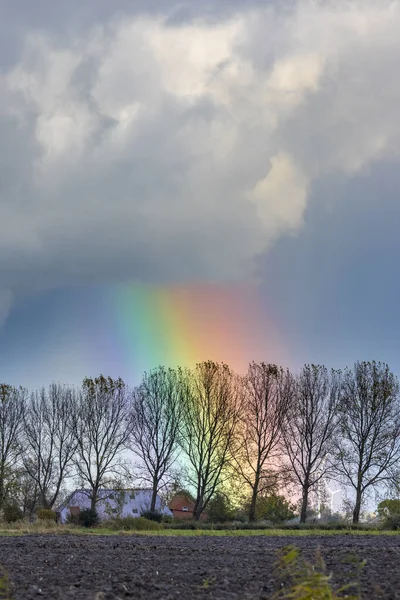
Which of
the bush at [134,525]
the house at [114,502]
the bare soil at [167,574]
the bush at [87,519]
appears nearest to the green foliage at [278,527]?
the bush at [134,525]

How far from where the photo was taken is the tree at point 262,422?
144 feet

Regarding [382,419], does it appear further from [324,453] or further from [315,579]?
[315,579]

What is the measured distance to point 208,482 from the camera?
149 ft

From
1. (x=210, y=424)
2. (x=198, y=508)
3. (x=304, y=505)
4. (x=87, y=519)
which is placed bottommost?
(x=87, y=519)

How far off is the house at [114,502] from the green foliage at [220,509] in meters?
3.31

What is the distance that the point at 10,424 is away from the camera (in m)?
49.9

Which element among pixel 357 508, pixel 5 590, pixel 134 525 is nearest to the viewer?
pixel 5 590

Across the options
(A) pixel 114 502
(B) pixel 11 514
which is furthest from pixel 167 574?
(A) pixel 114 502

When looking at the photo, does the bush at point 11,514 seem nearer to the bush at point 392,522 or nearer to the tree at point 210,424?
the tree at point 210,424

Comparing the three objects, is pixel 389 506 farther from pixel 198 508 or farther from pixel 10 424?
pixel 10 424

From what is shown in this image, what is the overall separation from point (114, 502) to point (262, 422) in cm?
1277

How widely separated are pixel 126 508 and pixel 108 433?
6.68 meters

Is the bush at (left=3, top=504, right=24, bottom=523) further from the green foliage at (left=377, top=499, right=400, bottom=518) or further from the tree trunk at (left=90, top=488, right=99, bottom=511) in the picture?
the green foliage at (left=377, top=499, right=400, bottom=518)

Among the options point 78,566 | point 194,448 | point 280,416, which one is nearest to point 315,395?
point 280,416
